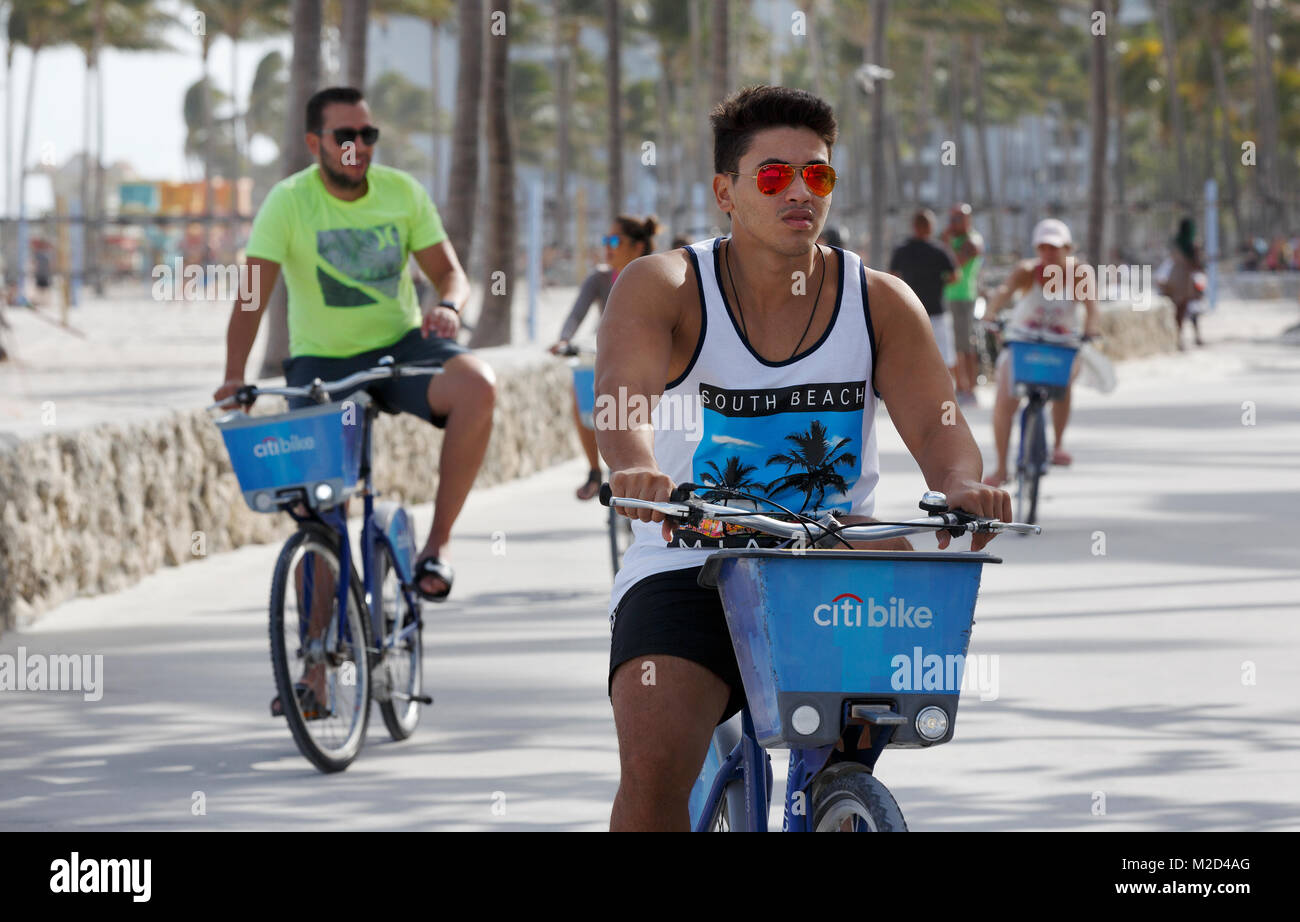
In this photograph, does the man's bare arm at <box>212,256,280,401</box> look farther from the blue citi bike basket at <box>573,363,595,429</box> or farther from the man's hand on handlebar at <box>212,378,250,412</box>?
the blue citi bike basket at <box>573,363,595,429</box>

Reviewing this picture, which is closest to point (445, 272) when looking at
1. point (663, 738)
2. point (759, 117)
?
point (759, 117)

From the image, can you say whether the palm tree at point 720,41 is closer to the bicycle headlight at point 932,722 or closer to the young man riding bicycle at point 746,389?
the young man riding bicycle at point 746,389

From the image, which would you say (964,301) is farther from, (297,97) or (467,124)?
(297,97)

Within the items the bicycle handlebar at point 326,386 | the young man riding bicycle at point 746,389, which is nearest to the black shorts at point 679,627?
the young man riding bicycle at point 746,389

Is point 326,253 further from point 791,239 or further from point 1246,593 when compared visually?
point 1246,593

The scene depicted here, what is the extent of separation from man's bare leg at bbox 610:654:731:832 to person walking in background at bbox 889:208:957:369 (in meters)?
16.5

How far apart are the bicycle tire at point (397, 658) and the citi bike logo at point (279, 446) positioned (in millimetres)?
608

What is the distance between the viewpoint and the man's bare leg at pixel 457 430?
21.3ft

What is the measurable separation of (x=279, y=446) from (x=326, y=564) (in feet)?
1.38

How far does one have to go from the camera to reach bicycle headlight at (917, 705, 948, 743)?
10.7 feet

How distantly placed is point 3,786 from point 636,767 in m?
3.24

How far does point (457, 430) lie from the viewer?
6.54m

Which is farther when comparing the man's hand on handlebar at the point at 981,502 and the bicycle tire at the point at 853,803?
the man's hand on handlebar at the point at 981,502

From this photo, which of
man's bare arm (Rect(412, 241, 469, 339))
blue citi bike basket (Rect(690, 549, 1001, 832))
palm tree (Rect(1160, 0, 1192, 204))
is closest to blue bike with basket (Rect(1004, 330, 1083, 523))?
man's bare arm (Rect(412, 241, 469, 339))
